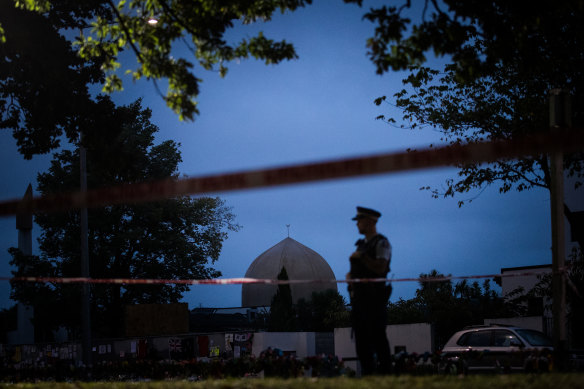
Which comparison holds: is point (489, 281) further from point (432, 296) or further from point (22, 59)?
point (22, 59)

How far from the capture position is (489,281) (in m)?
36.4

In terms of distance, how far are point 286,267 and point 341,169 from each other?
62.9 metres

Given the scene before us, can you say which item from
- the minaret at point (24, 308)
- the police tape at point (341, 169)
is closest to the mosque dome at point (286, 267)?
the minaret at point (24, 308)

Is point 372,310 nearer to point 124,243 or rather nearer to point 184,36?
point 184,36

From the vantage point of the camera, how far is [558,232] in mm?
9422

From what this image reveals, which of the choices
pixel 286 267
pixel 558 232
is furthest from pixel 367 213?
pixel 286 267

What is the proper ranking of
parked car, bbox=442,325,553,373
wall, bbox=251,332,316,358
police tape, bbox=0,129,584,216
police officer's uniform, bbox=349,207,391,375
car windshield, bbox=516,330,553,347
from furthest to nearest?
wall, bbox=251,332,316,358 → car windshield, bbox=516,330,553,347 → parked car, bbox=442,325,553,373 → police officer's uniform, bbox=349,207,391,375 → police tape, bbox=0,129,584,216

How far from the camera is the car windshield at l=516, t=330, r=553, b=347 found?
14.9m

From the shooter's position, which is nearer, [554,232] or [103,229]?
[554,232]

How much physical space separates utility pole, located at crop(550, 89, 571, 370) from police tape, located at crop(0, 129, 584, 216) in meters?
4.77

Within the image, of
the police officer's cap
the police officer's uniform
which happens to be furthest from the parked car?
the police officer's cap

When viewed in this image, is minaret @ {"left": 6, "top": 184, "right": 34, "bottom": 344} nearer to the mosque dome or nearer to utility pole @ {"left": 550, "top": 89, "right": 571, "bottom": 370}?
utility pole @ {"left": 550, "top": 89, "right": 571, "bottom": 370}

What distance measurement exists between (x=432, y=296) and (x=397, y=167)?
106 ft

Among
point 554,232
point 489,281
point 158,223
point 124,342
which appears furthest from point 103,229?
point 554,232
